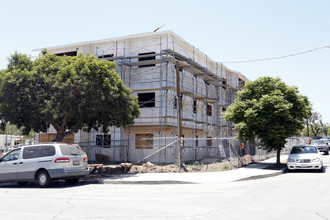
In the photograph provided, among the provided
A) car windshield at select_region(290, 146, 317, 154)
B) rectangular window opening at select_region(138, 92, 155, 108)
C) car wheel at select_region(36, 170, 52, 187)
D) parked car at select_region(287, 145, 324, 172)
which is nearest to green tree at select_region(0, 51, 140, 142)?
car wheel at select_region(36, 170, 52, 187)

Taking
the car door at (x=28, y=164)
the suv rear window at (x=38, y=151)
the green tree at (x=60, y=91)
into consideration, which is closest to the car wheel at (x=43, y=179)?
the car door at (x=28, y=164)

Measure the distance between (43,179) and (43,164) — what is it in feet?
2.03

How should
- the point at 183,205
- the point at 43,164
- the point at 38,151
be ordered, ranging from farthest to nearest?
the point at 38,151 < the point at 43,164 < the point at 183,205

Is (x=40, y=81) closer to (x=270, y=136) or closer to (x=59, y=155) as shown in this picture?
(x=59, y=155)

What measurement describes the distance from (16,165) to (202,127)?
1866 cm

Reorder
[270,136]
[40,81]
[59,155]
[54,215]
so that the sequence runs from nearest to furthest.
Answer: [54,215] < [59,155] < [40,81] < [270,136]

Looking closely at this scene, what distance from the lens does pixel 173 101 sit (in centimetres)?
2328

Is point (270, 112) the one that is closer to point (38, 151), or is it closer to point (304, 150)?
point (304, 150)

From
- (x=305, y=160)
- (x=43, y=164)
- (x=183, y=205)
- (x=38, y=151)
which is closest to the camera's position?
(x=183, y=205)

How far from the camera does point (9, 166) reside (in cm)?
1209

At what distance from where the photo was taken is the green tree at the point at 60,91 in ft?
47.4

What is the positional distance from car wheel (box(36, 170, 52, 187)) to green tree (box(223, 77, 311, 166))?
10999 millimetres

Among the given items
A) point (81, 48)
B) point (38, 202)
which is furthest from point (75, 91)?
point (81, 48)

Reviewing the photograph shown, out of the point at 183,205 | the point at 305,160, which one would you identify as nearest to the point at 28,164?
the point at 183,205
